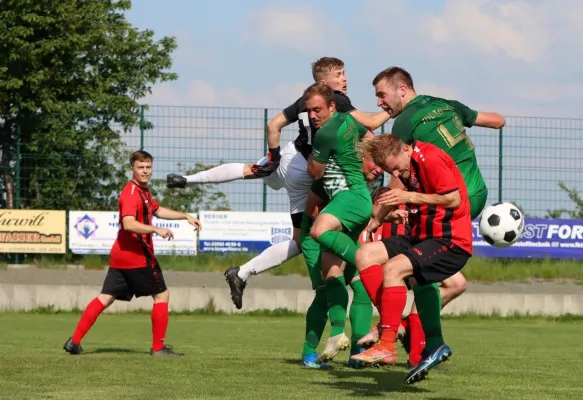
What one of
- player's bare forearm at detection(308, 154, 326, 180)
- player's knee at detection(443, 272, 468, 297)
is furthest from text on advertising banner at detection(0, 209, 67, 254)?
player's bare forearm at detection(308, 154, 326, 180)

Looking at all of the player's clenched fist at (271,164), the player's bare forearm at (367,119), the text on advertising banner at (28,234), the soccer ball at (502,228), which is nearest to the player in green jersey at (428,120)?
the player's bare forearm at (367,119)

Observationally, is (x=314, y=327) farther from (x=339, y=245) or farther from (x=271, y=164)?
(x=271, y=164)

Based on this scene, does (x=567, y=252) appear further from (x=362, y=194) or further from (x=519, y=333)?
(x=362, y=194)

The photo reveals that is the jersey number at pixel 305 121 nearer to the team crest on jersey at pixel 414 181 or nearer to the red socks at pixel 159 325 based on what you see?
the team crest on jersey at pixel 414 181

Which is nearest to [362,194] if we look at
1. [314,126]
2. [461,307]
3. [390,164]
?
[314,126]

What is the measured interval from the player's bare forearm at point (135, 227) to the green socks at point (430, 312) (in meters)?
3.02

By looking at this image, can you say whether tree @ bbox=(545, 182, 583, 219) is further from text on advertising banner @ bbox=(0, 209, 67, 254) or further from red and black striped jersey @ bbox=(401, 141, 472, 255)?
red and black striped jersey @ bbox=(401, 141, 472, 255)

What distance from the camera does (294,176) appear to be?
9633mm

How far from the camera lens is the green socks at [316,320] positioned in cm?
891

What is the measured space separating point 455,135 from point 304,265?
14.5m

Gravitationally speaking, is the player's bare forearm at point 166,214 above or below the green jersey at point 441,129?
below

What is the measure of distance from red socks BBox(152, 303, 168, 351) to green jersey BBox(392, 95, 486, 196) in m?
3.31

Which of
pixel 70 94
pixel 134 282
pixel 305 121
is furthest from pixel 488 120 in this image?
pixel 70 94

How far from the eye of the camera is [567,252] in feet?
73.9
